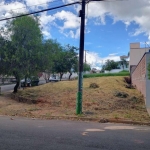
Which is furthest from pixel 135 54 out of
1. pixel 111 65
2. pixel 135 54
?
pixel 111 65

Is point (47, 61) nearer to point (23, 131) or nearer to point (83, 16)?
point (83, 16)

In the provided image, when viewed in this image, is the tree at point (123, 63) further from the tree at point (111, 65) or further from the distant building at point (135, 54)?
the distant building at point (135, 54)

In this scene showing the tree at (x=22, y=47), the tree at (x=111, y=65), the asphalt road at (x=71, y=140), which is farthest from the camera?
the tree at (x=111, y=65)

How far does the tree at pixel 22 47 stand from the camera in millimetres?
17984

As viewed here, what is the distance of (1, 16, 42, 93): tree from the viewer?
59.0 feet

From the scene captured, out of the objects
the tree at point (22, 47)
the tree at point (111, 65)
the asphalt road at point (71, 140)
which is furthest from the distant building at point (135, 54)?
the asphalt road at point (71, 140)

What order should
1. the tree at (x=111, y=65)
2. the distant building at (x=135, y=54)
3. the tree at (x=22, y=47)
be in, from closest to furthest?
the tree at (x=22, y=47), the distant building at (x=135, y=54), the tree at (x=111, y=65)

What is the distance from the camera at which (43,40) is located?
65.5 ft

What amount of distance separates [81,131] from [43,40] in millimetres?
14343

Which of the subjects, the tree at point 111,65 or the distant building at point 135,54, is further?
the tree at point 111,65

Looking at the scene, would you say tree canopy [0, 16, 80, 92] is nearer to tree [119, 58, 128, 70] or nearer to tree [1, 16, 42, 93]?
tree [1, 16, 42, 93]

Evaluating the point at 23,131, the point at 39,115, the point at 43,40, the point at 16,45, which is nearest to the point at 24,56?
the point at 16,45

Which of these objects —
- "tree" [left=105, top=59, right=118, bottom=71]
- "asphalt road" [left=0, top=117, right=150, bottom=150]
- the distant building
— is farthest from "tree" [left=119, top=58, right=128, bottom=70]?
"asphalt road" [left=0, top=117, right=150, bottom=150]

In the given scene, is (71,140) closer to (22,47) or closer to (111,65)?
(22,47)
